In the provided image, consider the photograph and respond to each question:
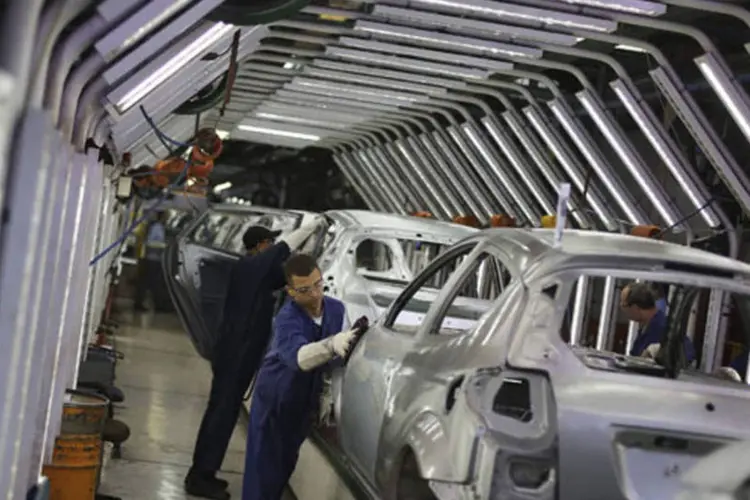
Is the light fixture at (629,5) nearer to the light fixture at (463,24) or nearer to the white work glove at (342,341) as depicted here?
the light fixture at (463,24)

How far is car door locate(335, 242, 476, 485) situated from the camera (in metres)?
5.43

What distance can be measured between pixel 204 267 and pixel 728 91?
6214 mm

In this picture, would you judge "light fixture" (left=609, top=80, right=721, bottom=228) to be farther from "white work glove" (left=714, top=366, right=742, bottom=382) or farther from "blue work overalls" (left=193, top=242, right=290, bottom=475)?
"white work glove" (left=714, top=366, right=742, bottom=382)

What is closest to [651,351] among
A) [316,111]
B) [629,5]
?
[629,5]

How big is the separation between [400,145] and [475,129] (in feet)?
10.6

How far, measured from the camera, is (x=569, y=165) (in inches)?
490

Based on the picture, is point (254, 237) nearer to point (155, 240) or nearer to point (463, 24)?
point (463, 24)

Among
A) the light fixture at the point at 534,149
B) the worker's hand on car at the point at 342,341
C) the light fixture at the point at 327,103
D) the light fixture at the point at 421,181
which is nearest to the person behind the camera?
the worker's hand on car at the point at 342,341

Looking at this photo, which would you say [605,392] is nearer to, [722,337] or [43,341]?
[43,341]

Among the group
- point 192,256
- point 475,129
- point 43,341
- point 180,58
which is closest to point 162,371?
point 192,256

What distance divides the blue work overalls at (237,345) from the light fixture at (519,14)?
211 cm

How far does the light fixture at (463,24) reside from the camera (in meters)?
9.09

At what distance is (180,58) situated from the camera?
6.32m

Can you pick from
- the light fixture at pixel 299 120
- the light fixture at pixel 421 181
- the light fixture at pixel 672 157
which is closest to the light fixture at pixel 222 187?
the light fixture at pixel 299 120
